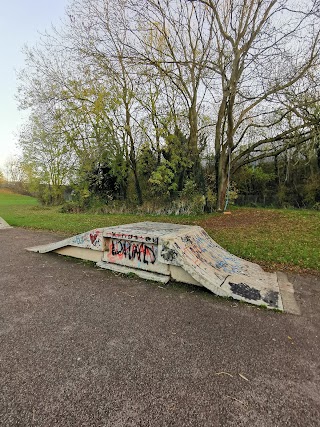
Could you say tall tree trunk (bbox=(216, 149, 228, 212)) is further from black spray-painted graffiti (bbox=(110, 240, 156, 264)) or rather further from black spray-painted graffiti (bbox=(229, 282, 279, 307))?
black spray-painted graffiti (bbox=(229, 282, 279, 307))

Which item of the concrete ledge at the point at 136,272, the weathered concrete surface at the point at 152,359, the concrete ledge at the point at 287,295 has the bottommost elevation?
the concrete ledge at the point at 287,295

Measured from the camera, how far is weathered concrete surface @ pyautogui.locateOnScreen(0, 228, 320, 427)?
5.20ft

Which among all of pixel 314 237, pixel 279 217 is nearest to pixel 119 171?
pixel 279 217

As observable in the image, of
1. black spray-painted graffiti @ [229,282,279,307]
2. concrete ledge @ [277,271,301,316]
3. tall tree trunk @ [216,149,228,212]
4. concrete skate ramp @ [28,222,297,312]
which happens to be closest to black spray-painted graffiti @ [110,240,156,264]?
concrete skate ramp @ [28,222,297,312]

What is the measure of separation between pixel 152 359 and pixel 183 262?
1685 millimetres

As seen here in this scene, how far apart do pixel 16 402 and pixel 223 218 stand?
33.1 ft

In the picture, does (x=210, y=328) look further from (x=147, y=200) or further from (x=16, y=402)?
(x=147, y=200)

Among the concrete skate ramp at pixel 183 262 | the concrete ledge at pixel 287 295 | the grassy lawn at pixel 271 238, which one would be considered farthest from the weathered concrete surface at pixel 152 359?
the grassy lawn at pixel 271 238

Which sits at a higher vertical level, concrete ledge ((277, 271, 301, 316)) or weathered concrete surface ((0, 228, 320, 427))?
weathered concrete surface ((0, 228, 320, 427))

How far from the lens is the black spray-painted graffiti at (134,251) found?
13.3 ft

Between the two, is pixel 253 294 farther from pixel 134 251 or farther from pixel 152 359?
pixel 134 251

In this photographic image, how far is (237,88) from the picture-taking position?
10.7 m

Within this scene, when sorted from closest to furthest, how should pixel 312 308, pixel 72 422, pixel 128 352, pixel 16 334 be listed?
pixel 72 422
pixel 128 352
pixel 16 334
pixel 312 308

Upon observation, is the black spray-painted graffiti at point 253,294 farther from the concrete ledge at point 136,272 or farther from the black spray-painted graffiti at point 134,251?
the black spray-painted graffiti at point 134,251
